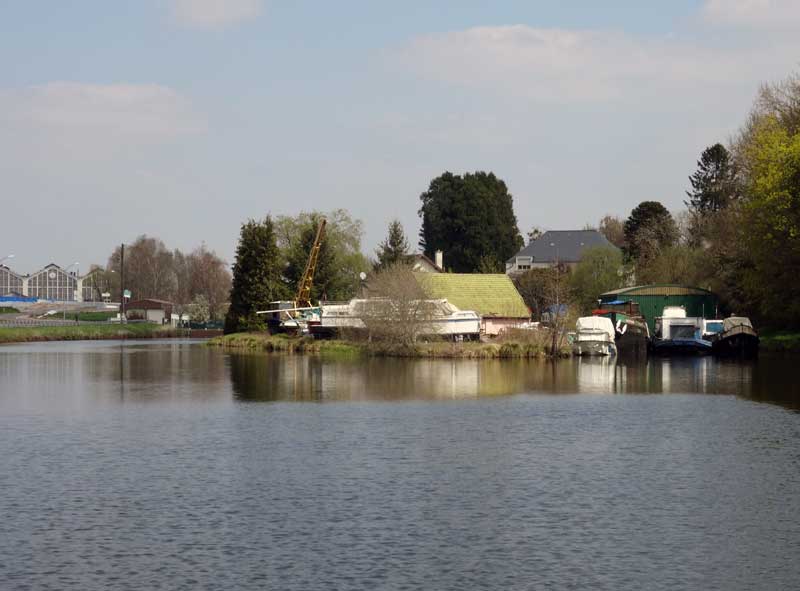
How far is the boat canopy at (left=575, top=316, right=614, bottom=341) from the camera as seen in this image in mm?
69250

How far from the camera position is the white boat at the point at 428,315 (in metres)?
69.1

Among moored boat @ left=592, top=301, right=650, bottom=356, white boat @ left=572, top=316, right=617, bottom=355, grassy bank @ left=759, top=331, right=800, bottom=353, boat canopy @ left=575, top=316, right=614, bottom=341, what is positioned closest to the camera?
white boat @ left=572, top=316, right=617, bottom=355

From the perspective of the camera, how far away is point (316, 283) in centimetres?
9506

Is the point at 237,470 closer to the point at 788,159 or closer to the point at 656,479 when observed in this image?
the point at 656,479

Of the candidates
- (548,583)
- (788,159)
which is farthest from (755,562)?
(788,159)

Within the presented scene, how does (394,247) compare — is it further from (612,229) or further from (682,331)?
(612,229)

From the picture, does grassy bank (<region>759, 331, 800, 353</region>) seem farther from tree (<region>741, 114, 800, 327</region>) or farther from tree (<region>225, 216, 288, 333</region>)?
tree (<region>225, 216, 288, 333</region>)

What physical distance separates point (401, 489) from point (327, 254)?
245 ft

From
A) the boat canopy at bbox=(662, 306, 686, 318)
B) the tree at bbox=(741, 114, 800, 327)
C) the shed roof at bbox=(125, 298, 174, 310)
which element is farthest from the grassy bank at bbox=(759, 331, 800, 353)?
the shed roof at bbox=(125, 298, 174, 310)

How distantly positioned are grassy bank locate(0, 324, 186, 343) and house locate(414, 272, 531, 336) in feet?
143

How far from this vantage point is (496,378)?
50.6 metres

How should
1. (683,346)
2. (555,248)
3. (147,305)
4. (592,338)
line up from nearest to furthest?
1. (592,338)
2. (683,346)
3. (147,305)
4. (555,248)

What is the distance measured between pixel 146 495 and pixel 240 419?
41.5 ft

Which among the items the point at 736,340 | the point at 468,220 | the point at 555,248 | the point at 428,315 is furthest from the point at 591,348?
the point at 555,248
